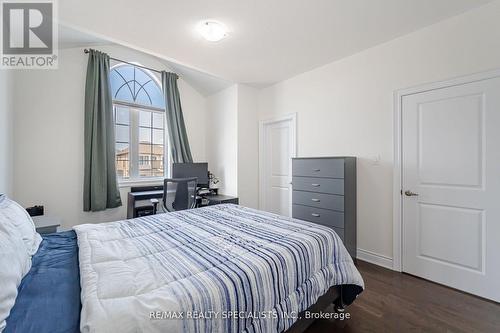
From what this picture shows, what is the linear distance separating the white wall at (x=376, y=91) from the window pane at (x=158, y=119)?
2.59 metres

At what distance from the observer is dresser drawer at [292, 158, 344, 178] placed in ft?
8.75

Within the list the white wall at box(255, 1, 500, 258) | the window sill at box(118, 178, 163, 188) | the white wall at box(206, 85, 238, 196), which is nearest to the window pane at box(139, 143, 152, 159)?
the window sill at box(118, 178, 163, 188)

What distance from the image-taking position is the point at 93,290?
899 millimetres

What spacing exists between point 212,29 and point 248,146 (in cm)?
216

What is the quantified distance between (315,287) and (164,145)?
3.88 meters

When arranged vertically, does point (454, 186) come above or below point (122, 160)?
below

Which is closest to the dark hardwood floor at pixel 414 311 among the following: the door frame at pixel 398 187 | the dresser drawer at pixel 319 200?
the door frame at pixel 398 187

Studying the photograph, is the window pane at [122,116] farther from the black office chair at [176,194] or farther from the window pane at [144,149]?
the black office chair at [176,194]

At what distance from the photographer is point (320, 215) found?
2867 millimetres

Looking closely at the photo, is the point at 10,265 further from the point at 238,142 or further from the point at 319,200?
the point at 238,142

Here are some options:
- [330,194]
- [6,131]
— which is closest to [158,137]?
[6,131]

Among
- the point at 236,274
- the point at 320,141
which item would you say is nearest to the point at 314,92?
the point at 320,141

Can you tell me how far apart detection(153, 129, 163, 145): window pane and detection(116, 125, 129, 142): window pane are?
48 cm

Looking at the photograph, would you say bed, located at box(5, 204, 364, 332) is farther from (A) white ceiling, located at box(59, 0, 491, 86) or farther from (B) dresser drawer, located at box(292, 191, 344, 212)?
(A) white ceiling, located at box(59, 0, 491, 86)
